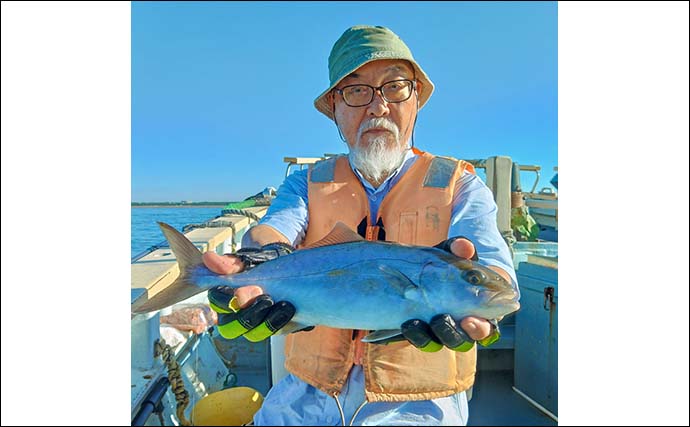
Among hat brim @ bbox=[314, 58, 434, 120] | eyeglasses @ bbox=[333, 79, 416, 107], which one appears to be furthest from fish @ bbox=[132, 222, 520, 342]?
hat brim @ bbox=[314, 58, 434, 120]

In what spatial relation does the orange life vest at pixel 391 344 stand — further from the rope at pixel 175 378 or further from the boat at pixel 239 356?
the rope at pixel 175 378

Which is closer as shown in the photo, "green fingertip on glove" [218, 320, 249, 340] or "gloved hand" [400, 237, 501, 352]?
"gloved hand" [400, 237, 501, 352]

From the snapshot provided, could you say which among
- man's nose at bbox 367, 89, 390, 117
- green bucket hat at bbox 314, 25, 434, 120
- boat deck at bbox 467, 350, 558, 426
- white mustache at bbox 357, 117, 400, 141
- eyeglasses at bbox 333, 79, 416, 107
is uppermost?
green bucket hat at bbox 314, 25, 434, 120

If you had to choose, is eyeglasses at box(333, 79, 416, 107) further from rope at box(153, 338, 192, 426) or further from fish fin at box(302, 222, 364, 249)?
rope at box(153, 338, 192, 426)

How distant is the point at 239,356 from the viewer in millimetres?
3234

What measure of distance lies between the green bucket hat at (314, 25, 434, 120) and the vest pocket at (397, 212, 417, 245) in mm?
686

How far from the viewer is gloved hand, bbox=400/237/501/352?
1.21 m

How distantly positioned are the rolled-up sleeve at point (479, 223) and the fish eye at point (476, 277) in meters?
0.29

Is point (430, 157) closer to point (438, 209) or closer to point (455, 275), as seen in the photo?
point (438, 209)

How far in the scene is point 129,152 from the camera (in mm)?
2152

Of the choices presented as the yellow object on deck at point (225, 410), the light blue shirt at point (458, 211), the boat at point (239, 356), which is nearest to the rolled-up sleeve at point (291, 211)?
the light blue shirt at point (458, 211)

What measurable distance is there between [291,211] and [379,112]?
2.00ft

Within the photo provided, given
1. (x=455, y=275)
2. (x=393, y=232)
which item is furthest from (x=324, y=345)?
(x=455, y=275)

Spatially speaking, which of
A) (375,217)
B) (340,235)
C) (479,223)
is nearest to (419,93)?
(375,217)
